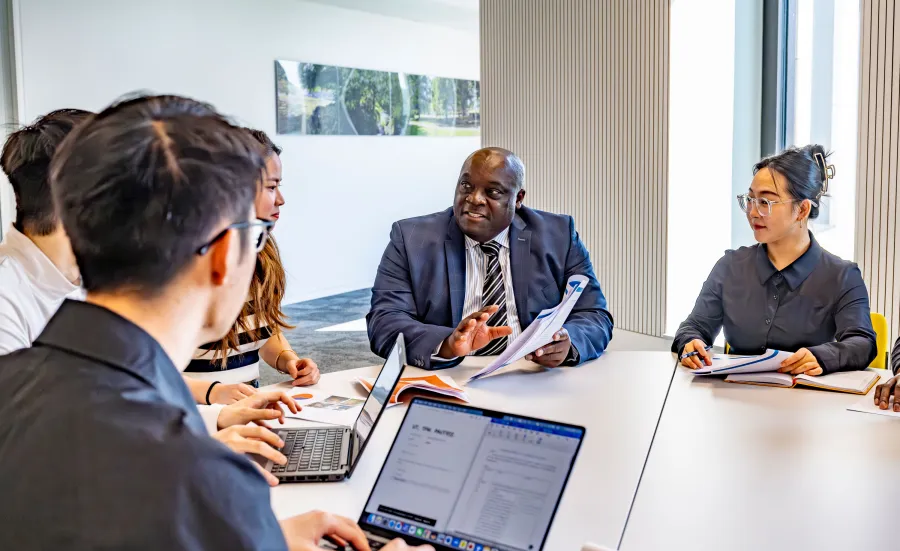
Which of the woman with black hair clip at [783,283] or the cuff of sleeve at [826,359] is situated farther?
the woman with black hair clip at [783,283]

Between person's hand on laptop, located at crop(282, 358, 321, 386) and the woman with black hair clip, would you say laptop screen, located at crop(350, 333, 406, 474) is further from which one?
the woman with black hair clip

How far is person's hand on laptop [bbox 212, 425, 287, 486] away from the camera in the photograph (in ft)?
5.83

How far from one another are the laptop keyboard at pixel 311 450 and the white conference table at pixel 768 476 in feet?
2.22

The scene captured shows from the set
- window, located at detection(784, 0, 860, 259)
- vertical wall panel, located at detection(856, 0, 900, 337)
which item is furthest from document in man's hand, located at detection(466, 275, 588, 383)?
window, located at detection(784, 0, 860, 259)

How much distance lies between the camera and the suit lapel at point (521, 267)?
3080 mm

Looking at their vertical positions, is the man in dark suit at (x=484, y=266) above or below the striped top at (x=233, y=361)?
above

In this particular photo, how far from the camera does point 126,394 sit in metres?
0.90

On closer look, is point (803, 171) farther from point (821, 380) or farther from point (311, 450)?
point (311, 450)

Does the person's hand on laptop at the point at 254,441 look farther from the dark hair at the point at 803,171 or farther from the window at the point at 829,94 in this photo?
the window at the point at 829,94

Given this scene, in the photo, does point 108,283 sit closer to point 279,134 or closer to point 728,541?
point 728,541

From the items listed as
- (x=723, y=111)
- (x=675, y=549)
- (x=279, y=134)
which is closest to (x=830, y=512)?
(x=675, y=549)

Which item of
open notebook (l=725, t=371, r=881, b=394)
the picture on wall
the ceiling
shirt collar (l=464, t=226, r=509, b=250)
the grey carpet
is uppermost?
the ceiling

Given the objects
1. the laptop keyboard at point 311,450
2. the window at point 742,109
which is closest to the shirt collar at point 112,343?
the laptop keyboard at point 311,450

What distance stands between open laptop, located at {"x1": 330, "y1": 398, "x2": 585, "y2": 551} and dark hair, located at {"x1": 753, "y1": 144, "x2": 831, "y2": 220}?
6.80 ft
